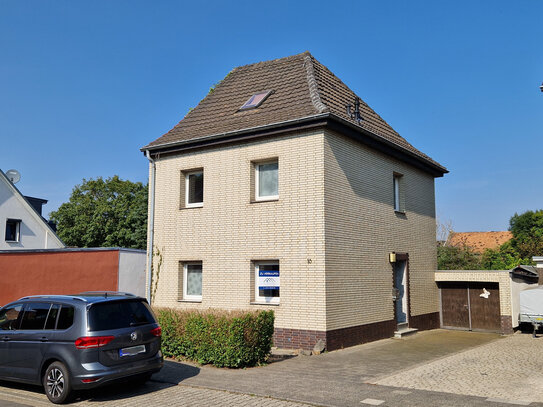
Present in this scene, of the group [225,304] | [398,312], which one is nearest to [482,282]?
[398,312]

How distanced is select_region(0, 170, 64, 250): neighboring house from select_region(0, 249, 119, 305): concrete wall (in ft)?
38.4

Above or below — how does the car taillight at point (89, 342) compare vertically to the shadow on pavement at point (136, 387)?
above

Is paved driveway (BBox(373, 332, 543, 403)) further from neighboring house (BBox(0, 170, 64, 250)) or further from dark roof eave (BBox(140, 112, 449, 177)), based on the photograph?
neighboring house (BBox(0, 170, 64, 250))

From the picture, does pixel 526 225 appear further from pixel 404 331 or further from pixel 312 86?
pixel 312 86

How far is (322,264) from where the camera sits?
498 inches

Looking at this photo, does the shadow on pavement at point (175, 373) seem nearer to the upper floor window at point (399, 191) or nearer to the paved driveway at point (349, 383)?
the paved driveway at point (349, 383)

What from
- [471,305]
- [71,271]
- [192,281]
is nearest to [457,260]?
[471,305]

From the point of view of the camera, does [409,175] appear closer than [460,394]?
No

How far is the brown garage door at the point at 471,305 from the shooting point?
1762cm

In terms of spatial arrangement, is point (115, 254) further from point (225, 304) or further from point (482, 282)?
point (482, 282)

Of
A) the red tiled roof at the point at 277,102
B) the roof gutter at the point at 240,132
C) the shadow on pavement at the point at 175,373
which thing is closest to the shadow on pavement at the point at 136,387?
the shadow on pavement at the point at 175,373

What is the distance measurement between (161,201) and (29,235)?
60.5 ft

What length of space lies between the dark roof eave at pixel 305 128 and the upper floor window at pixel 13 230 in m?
17.6

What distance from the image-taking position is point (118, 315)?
27.3 ft
